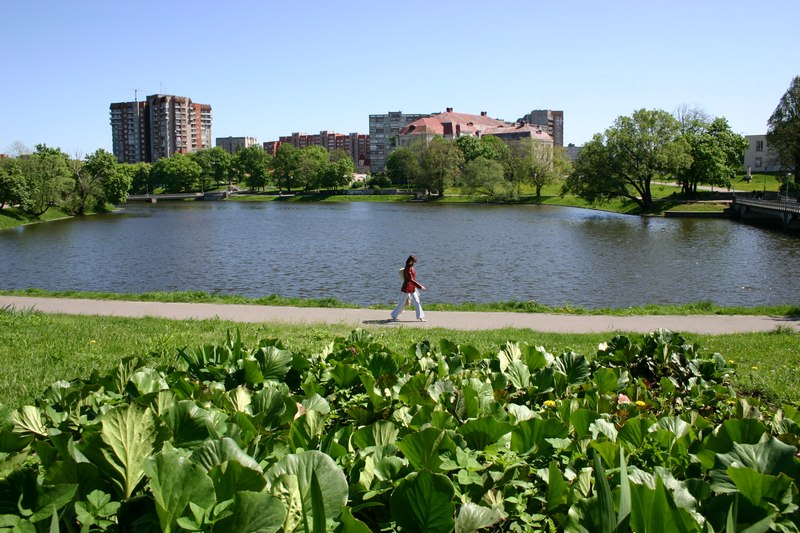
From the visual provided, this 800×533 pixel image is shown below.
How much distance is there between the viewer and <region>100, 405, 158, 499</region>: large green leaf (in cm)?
220

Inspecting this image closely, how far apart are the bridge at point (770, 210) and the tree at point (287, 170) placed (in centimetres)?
8798

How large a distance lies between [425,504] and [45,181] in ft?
262

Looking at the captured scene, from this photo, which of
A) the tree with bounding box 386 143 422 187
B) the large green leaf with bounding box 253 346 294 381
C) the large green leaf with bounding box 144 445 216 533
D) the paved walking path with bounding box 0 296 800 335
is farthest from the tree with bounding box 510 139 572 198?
the large green leaf with bounding box 144 445 216 533

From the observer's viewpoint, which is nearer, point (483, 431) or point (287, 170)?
point (483, 431)

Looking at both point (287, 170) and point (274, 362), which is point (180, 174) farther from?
point (274, 362)

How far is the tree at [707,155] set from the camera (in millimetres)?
76500

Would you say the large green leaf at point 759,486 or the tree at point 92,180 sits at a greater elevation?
the tree at point 92,180

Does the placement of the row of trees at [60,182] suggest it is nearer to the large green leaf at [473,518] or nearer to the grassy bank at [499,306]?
the grassy bank at [499,306]

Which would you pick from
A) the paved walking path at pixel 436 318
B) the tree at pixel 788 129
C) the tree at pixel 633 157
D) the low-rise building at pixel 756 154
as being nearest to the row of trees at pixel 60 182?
the paved walking path at pixel 436 318

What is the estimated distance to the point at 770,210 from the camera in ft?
190

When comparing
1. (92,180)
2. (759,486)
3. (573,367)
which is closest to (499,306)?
(573,367)

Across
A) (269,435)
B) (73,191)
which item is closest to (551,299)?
(269,435)

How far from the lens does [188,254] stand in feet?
128

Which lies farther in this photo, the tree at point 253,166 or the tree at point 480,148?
the tree at point 253,166
